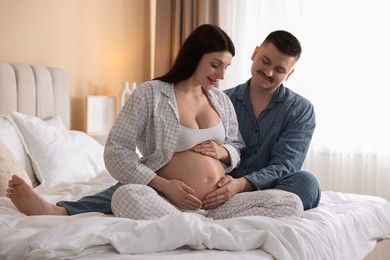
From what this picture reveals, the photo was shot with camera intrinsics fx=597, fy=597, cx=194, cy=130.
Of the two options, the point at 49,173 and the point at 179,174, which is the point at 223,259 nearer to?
the point at 179,174

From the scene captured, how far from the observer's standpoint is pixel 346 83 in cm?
463

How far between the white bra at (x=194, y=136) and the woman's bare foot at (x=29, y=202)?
1.72 ft

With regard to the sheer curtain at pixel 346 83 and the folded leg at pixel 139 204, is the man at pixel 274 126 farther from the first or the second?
the sheer curtain at pixel 346 83

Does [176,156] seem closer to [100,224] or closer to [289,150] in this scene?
[289,150]

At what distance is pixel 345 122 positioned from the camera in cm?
464

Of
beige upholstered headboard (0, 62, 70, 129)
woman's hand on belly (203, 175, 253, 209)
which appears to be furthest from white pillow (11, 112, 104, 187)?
woman's hand on belly (203, 175, 253, 209)

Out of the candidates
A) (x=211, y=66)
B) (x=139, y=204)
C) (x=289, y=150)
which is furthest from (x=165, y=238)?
(x=289, y=150)

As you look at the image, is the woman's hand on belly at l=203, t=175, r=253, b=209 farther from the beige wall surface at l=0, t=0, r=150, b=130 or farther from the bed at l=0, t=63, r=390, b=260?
the beige wall surface at l=0, t=0, r=150, b=130

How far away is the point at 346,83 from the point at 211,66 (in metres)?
2.45

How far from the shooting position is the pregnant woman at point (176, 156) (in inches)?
85.8

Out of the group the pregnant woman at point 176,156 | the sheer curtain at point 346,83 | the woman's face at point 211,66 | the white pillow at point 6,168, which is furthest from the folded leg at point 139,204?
the sheer curtain at point 346,83

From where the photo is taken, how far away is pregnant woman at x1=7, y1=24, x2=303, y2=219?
2180mm

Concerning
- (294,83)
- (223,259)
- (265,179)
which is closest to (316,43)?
(294,83)

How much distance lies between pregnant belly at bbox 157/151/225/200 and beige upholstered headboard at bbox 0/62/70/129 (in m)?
1.59
